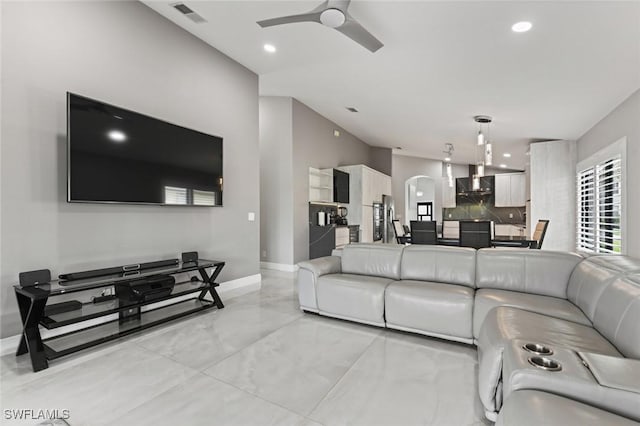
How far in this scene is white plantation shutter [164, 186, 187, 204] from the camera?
11.1 ft

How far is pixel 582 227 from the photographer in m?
6.07

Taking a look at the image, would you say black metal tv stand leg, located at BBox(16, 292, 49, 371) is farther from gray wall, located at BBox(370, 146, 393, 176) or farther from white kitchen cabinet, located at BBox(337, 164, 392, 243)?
gray wall, located at BBox(370, 146, 393, 176)

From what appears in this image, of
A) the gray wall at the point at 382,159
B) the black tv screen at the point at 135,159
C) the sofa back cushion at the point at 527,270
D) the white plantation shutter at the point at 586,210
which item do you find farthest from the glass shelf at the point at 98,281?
the gray wall at the point at 382,159

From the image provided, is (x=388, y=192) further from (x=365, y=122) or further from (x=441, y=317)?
(x=441, y=317)

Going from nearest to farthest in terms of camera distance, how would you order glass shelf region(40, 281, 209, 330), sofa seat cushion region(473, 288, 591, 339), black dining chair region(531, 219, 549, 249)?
sofa seat cushion region(473, 288, 591, 339) < glass shelf region(40, 281, 209, 330) < black dining chair region(531, 219, 549, 249)

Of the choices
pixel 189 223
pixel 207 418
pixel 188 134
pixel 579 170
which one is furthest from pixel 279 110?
pixel 579 170

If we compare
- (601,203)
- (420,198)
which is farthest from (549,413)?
(420,198)

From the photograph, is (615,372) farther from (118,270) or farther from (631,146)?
(631,146)

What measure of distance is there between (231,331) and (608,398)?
8.71 feet

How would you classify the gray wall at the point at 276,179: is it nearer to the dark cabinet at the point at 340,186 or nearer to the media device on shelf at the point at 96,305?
the dark cabinet at the point at 340,186

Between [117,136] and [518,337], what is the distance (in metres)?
3.61

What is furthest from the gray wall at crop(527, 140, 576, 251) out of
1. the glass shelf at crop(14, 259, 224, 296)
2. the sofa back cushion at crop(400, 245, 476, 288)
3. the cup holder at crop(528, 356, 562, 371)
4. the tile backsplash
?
the glass shelf at crop(14, 259, 224, 296)

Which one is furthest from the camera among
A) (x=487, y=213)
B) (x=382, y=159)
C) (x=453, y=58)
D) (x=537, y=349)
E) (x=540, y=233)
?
(x=487, y=213)

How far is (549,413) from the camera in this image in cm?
103
